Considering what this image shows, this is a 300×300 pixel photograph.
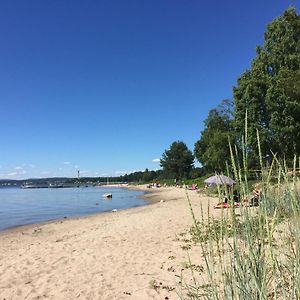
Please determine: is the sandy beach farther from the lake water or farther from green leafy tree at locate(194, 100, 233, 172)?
green leafy tree at locate(194, 100, 233, 172)

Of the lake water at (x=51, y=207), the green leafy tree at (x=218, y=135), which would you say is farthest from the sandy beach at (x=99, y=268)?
the green leafy tree at (x=218, y=135)

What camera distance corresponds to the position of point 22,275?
24.1 ft

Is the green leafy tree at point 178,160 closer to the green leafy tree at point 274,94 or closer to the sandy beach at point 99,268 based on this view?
the green leafy tree at point 274,94

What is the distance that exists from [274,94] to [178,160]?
70679 mm

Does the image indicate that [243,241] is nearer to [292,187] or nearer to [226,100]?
[292,187]

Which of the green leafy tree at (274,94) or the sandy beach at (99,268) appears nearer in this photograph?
the sandy beach at (99,268)

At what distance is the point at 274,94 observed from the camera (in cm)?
1909

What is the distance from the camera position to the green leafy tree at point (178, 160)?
8888 cm

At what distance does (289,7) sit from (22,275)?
18756 mm

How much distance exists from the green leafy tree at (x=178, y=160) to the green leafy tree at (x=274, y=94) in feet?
219

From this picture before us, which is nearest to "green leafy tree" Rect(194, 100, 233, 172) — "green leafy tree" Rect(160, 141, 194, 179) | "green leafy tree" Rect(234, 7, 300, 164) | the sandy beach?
"green leafy tree" Rect(234, 7, 300, 164)

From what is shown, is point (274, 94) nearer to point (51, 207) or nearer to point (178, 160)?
point (51, 207)

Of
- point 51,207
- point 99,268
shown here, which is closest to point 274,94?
point 99,268

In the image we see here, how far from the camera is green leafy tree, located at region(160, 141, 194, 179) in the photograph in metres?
88.9
